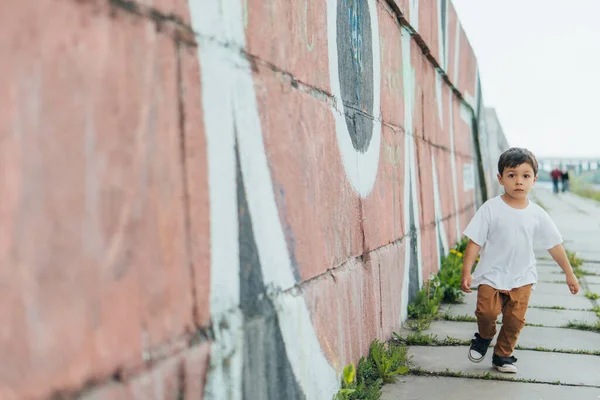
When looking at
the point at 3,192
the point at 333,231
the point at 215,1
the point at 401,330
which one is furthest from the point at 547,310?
the point at 3,192

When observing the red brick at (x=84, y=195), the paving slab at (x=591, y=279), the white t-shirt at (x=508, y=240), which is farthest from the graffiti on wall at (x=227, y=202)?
the paving slab at (x=591, y=279)

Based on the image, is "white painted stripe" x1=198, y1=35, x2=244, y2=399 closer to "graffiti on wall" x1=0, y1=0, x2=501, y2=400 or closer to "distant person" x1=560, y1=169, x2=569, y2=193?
"graffiti on wall" x1=0, y1=0, x2=501, y2=400

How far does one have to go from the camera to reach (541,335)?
3.99 meters

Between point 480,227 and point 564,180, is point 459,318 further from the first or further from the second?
point 564,180

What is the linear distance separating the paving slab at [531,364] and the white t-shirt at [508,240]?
1.32 feet

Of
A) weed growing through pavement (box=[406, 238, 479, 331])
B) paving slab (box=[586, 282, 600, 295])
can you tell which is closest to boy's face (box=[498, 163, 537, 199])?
weed growing through pavement (box=[406, 238, 479, 331])

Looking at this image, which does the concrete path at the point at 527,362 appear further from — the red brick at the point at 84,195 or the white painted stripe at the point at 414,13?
the white painted stripe at the point at 414,13

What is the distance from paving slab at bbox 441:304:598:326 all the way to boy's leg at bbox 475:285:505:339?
103cm

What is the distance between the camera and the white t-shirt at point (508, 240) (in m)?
3.44

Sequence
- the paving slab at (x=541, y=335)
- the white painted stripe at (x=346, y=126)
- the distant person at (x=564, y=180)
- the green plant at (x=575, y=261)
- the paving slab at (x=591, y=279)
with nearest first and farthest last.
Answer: the white painted stripe at (x=346, y=126), the paving slab at (x=541, y=335), the paving slab at (x=591, y=279), the green plant at (x=575, y=261), the distant person at (x=564, y=180)

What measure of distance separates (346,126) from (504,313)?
132cm

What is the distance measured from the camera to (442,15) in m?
6.45

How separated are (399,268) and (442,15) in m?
3.34

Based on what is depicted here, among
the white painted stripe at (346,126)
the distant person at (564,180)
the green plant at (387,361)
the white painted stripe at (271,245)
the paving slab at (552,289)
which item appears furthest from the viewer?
the distant person at (564,180)
